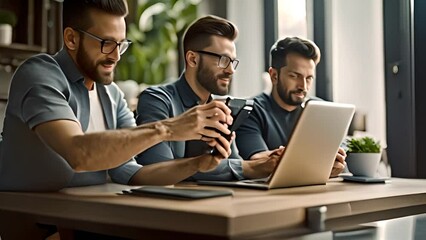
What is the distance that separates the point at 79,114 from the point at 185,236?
0.70 meters

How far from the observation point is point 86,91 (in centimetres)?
164

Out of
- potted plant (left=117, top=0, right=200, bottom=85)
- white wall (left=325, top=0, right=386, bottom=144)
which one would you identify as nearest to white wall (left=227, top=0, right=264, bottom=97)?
potted plant (left=117, top=0, right=200, bottom=85)

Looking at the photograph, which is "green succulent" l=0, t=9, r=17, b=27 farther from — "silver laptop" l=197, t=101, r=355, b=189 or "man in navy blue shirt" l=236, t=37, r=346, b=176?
"silver laptop" l=197, t=101, r=355, b=189

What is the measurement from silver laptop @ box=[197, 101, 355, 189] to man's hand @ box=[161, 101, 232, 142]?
17cm

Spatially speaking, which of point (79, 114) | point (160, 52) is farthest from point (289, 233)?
point (160, 52)

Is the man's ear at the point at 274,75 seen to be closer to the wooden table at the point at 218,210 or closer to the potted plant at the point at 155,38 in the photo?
the wooden table at the point at 218,210

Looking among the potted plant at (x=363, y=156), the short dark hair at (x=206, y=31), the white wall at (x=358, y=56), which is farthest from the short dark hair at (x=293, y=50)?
the white wall at (x=358, y=56)

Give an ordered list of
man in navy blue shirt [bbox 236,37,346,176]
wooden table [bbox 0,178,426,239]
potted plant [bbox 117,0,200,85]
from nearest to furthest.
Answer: wooden table [bbox 0,178,426,239]
man in navy blue shirt [bbox 236,37,346,176]
potted plant [bbox 117,0,200,85]

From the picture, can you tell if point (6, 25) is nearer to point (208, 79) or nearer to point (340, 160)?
Result: point (208, 79)

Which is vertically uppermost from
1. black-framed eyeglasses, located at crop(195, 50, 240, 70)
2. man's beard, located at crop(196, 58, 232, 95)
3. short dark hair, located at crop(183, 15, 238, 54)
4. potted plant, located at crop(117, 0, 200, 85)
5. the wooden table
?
potted plant, located at crop(117, 0, 200, 85)

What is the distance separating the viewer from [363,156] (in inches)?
70.4

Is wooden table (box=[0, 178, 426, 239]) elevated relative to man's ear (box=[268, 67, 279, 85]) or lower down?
lower down

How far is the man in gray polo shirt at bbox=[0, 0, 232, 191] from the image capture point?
4.42ft

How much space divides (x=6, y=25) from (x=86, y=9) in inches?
98.0
